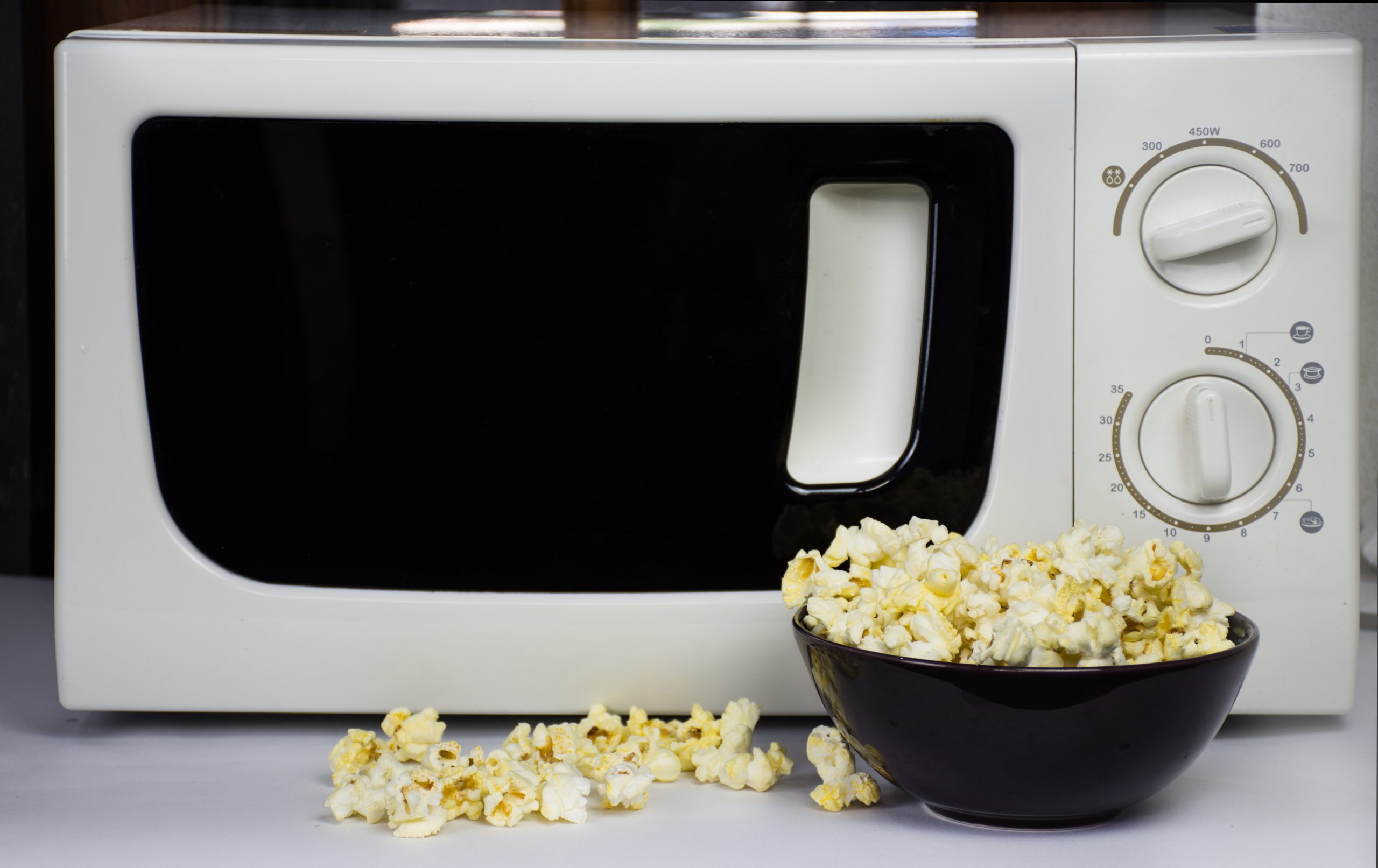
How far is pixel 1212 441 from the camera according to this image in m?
0.60

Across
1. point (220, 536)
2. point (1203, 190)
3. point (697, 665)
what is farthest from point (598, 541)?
point (1203, 190)

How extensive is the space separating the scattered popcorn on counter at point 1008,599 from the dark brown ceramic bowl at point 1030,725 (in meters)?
0.01

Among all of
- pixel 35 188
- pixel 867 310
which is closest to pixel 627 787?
pixel 867 310

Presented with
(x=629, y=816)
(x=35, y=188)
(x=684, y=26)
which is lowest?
(x=629, y=816)

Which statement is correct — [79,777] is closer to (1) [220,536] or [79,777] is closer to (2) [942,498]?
(1) [220,536]

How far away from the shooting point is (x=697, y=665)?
644mm

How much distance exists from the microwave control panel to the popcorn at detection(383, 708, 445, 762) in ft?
1.08

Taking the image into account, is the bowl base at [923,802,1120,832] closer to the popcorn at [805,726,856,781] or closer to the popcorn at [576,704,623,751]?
the popcorn at [805,726,856,781]

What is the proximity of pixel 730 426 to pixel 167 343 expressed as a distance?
11.1 inches

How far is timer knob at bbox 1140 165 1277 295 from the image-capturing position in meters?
0.61

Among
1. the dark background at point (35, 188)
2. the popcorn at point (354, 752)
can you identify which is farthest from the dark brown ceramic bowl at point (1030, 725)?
the dark background at point (35, 188)

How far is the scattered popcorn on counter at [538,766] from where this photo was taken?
0.54 metres

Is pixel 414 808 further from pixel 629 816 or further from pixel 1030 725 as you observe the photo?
pixel 1030 725

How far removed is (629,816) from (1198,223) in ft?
1.24
